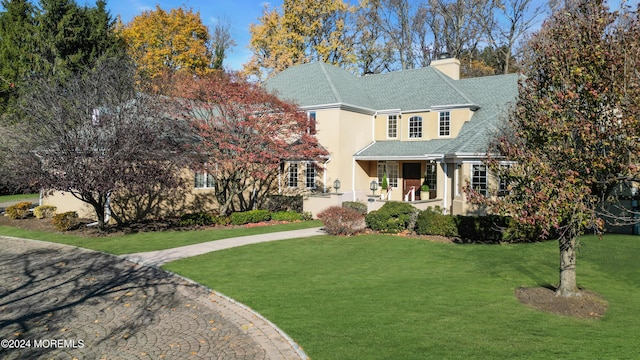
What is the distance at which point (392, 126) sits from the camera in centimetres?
2953

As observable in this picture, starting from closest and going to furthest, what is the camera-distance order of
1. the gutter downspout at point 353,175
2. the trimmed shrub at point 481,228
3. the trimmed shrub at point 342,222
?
the trimmed shrub at point 481,228, the trimmed shrub at point 342,222, the gutter downspout at point 353,175

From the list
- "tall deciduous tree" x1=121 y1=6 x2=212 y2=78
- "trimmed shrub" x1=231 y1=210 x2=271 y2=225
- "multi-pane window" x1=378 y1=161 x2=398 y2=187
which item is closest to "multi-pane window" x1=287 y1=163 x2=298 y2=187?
"trimmed shrub" x1=231 y1=210 x2=271 y2=225

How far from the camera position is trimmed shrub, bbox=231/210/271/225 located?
22125 mm

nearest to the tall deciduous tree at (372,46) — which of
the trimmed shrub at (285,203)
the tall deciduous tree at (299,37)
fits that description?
Result: the tall deciduous tree at (299,37)

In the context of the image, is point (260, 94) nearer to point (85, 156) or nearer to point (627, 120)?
point (85, 156)

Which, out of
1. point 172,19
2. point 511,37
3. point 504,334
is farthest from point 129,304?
point 511,37

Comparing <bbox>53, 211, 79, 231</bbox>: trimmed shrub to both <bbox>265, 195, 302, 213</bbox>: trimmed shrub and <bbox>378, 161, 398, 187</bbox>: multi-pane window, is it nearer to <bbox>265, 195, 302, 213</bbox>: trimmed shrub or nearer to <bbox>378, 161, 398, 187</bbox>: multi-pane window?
<bbox>265, 195, 302, 213</bbox>: trimmed shrub

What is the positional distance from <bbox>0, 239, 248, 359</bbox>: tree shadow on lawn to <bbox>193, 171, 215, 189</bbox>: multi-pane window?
431 inches

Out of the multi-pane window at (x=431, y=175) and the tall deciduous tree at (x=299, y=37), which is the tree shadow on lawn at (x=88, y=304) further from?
the tall deciduous tree at (x=299, y=37)

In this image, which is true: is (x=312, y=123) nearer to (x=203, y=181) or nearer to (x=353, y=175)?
(x=353, y=175)

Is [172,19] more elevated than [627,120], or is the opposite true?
[172,19]

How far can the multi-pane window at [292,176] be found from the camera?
2844 cm

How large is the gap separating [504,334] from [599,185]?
12.2 feet

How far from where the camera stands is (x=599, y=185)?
8672mm
